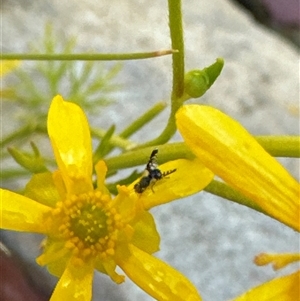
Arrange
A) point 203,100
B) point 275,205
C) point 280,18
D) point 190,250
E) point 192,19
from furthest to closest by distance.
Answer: point 280,18 < point 192,19 < point 203,100 < point 190,250 < point 275,205

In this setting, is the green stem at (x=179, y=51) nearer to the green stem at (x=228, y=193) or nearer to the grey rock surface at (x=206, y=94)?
the green stem at (x=228, y=193)

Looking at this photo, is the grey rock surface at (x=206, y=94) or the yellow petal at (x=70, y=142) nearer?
the yellow petal at (x=70, y=142)

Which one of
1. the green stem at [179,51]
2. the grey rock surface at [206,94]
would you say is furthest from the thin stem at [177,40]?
the grey rock surface at [206,94]

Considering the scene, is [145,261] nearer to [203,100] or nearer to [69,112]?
[69,112]

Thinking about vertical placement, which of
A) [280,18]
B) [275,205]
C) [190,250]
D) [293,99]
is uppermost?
[280,18]

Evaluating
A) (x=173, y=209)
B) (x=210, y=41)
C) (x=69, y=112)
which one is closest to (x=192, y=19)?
(x=210, y=41)

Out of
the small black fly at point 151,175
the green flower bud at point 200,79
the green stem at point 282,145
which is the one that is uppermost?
the green flower bud at point 200,79
